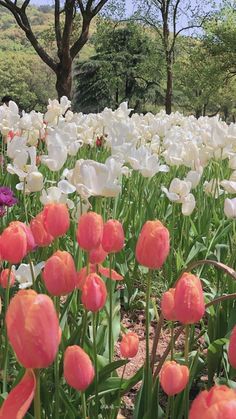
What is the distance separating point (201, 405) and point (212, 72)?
25.3 meters

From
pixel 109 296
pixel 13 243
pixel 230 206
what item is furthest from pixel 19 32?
pixel 13 243

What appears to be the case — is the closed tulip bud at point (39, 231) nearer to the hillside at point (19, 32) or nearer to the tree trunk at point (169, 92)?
the tree trunk at point (169, 92)

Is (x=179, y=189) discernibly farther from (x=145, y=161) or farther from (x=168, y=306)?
(x=168, y=306)

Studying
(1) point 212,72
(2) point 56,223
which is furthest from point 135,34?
(2) point 56,223

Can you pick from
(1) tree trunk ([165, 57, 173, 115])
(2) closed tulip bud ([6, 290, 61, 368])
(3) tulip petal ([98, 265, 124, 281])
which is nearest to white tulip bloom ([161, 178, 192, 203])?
(3) tulip petal ([98, 265, 124, 281])

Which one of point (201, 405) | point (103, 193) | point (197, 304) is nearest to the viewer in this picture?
point (201, 405)

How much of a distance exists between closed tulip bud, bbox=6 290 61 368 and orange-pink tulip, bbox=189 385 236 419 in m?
0.16

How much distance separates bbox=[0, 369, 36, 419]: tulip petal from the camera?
0.55 metres

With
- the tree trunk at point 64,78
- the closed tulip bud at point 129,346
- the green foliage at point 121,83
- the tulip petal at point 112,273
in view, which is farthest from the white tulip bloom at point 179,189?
the green foliage at point 121,83

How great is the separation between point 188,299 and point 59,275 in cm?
24

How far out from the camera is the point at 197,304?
85 centimetres

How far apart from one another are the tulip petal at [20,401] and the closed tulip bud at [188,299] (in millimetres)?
331

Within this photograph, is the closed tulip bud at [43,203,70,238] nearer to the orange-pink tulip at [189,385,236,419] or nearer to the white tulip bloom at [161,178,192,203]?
the orange-pink tulip at [189,385,236,419]

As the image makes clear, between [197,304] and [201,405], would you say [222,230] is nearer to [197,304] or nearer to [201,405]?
[197,304]
